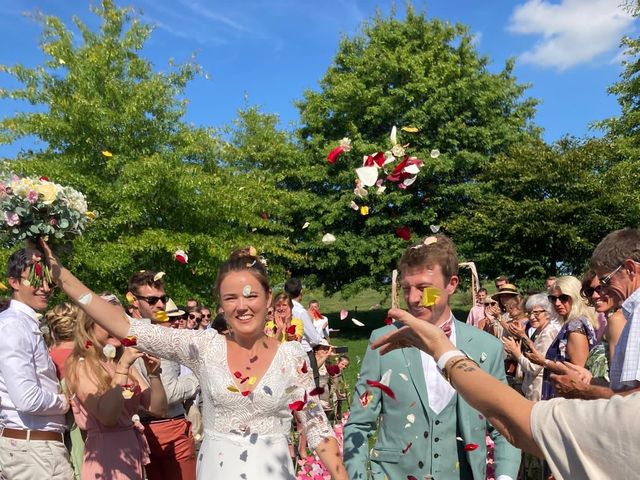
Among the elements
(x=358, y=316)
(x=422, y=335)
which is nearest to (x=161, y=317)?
(x=422, y=335)

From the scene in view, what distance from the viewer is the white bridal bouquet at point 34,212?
11.8 ft

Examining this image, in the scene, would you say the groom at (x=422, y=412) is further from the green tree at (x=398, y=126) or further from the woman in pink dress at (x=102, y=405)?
the green tree at (x=398, y=126)

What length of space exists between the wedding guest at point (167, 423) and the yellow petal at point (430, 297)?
265 cm

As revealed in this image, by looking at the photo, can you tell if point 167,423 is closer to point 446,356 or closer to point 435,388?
point 435,388

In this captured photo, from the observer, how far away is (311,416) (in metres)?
3.77

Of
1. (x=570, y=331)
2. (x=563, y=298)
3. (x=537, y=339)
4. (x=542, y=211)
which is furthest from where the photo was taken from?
(x=542, y=211)

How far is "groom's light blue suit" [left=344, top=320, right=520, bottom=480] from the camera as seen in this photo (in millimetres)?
3354

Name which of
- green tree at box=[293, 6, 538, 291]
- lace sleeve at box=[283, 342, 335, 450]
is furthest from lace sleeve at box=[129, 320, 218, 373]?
green tree at box=[293, 6, 538, 291]

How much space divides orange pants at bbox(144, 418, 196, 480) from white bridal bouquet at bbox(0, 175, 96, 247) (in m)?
2.20

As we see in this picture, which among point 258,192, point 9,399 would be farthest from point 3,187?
point 258,192

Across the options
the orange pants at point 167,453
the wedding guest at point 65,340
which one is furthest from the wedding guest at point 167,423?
the wedding guest at point 65,340

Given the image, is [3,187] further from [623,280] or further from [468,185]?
[468,185]

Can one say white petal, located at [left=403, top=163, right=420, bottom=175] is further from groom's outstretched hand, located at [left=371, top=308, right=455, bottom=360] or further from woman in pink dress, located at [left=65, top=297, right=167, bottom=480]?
woman in pink dress, located at [left=65, top=297, right=167, bottom=480]

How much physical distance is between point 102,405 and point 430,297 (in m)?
2.49
